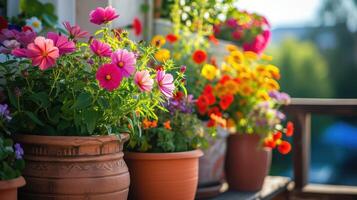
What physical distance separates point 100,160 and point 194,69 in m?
1.25

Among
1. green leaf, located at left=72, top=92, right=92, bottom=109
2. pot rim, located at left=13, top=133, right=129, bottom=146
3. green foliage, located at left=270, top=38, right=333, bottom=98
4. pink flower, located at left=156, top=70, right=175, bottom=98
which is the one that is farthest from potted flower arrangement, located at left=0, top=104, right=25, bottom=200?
green foliage, located at left=270, top=38, right=333, bottom=98

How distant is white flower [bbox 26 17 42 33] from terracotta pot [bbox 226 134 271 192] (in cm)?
116

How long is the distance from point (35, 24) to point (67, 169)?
1072mm

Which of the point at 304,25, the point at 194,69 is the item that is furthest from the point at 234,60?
the point at 304,25

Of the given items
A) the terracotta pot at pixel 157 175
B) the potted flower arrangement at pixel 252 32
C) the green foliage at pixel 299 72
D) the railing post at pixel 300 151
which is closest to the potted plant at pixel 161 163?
the terracotta pot at pixel 157 175

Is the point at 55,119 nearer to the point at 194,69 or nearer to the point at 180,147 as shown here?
the point at 180,147

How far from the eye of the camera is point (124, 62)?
1.73 m

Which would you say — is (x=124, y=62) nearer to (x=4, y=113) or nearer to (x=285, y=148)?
(x=4, y=113)

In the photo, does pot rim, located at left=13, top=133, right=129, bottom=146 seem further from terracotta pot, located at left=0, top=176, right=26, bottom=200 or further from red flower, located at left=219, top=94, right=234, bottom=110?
Result: red flower, located at left=219, top=94, right=234, bottom=110

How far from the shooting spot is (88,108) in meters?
1.79

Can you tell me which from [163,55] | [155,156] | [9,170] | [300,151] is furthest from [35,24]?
[300,151]

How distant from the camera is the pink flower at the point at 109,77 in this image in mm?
1684

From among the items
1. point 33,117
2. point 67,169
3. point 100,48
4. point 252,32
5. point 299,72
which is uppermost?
point 299,72

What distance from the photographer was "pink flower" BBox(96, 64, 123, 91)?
5.52 ft
